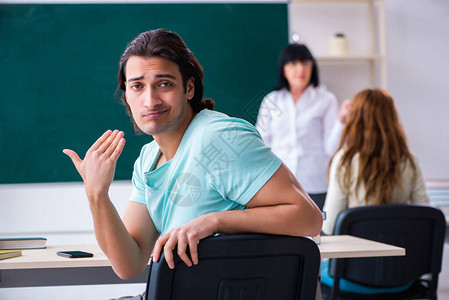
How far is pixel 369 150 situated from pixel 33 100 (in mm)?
2594

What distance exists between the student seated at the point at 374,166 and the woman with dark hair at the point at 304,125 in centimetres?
119

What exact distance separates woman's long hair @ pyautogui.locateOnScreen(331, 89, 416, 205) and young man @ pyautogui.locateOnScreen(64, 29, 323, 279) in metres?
1.17

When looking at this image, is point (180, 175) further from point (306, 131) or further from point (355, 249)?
point (306, 131)

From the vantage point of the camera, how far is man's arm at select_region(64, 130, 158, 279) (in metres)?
1.20

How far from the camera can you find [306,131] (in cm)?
379

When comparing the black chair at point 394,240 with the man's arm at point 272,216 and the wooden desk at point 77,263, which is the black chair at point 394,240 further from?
the man's arm at point 272,216

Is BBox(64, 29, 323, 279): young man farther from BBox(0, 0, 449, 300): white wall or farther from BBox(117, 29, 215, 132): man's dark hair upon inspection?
BBox(0, 0, 449, 300): white wall

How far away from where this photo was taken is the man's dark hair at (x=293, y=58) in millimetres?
3717

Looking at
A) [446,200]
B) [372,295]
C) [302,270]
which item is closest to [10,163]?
[372,295]

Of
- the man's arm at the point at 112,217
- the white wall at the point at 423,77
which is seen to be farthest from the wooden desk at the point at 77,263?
the white wall at the point at 423,77

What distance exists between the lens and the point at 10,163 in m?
3.97

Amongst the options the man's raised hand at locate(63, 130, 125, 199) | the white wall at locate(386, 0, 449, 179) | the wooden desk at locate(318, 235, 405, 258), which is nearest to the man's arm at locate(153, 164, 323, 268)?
the man's raised hand at locate(63, 130, 125, 199)

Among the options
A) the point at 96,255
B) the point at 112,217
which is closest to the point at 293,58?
the point at 96,255

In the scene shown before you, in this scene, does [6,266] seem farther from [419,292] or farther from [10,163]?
[10,163]
